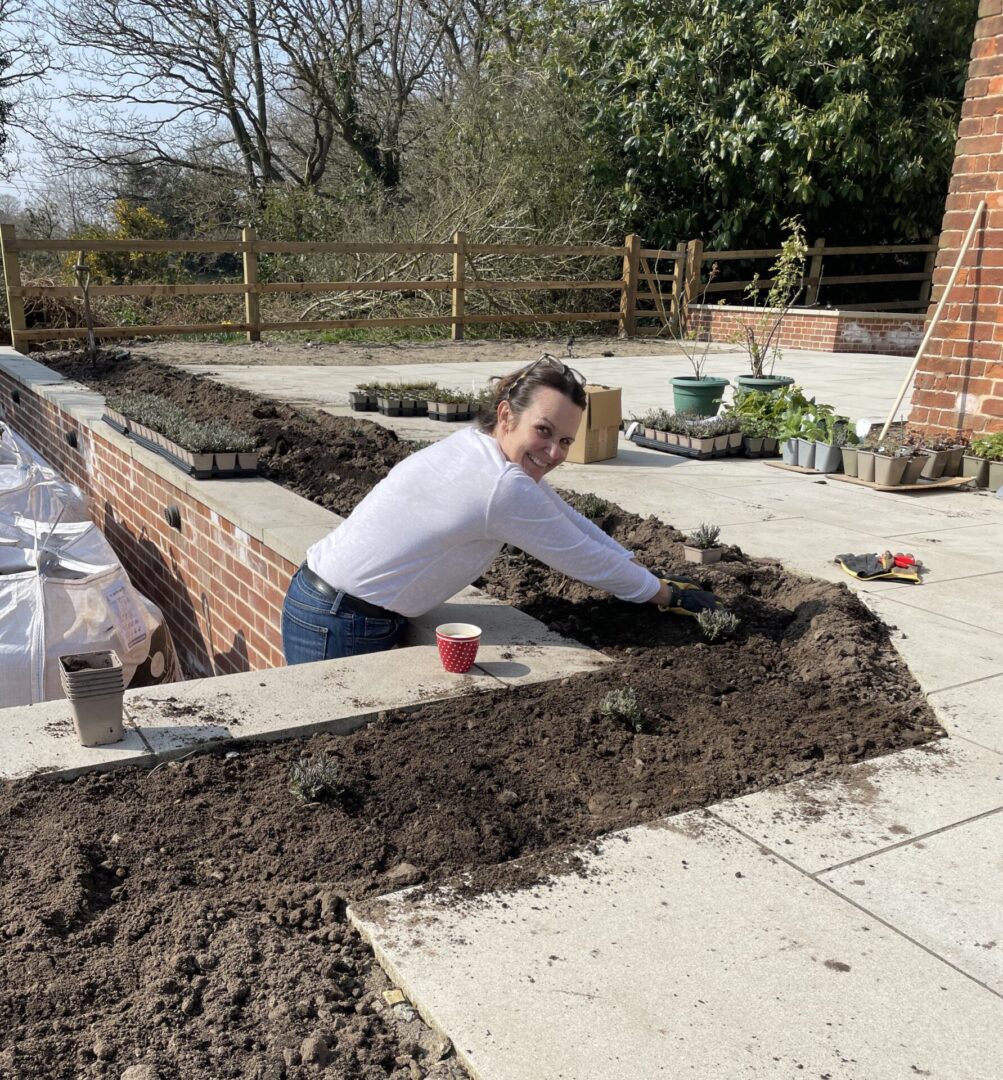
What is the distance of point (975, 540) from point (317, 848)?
162 inches

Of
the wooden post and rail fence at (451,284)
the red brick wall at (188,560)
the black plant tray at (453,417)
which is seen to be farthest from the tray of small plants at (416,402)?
the wooden post and rail fence at (451,284)

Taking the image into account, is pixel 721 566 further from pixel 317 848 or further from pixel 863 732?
pixel 317 848

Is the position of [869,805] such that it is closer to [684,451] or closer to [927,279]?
[684,451]

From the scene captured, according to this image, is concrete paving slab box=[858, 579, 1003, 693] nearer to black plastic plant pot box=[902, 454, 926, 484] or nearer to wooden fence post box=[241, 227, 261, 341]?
black plastic plant pot box=[902, 454, 926, 484]

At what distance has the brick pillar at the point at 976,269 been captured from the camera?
20.9 ft

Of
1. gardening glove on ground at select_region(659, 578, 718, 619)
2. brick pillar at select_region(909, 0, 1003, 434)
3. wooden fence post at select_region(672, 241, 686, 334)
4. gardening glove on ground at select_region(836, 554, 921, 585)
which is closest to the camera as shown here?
gardening glove on ground at select_region(659, 578, 718, 619)

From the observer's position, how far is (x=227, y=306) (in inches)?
655

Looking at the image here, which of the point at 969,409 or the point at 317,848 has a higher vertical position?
the point at 969,409

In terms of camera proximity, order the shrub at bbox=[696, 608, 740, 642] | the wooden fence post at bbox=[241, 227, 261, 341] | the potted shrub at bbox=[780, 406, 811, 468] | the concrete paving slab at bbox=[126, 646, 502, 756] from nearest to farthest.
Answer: the concrete paving slab at bbox=[126, 646, 502, 756]
the shrub at bbox=[696, 608, 740, 642]
the potted shrub at bbox=[780, 406, 811, 468]
the wooden fence post at bbox=[241, 227, 261, 341]

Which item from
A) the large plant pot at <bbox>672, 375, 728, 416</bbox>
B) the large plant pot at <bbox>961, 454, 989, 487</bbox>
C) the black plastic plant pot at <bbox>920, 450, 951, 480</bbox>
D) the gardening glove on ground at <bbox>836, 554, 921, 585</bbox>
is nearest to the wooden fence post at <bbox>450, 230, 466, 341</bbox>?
the large plant pot at <bbox>672, 375, 728, 416</bbox>

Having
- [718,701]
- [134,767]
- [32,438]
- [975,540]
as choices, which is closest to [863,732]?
[718,701]

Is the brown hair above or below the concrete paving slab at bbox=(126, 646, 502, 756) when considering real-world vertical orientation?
above

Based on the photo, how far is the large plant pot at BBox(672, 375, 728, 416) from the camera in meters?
8.27

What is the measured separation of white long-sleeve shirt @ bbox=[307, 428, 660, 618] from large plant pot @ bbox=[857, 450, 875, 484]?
345 centimetres
